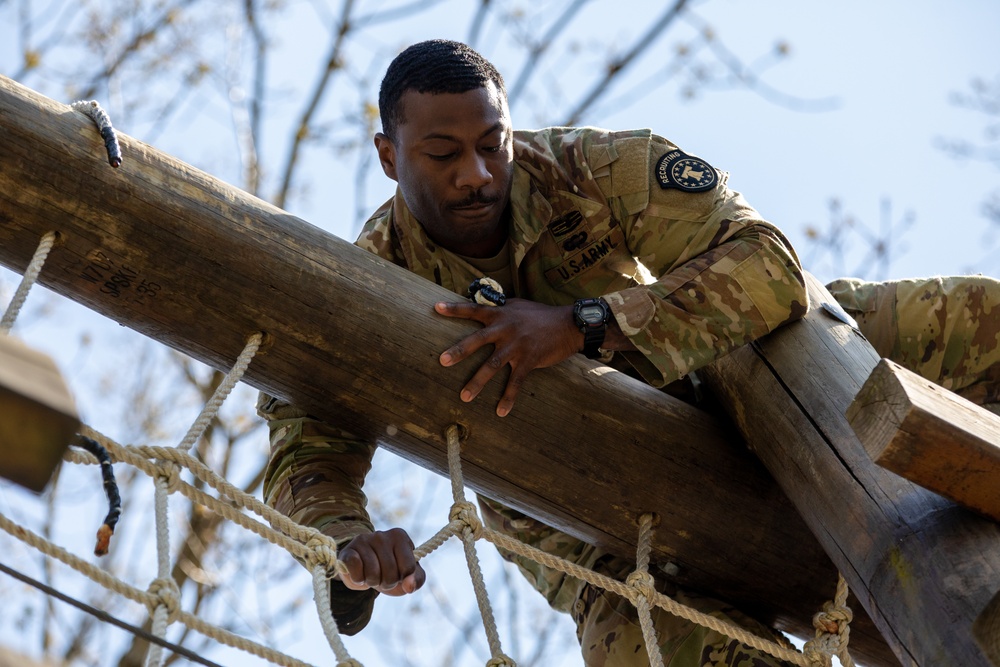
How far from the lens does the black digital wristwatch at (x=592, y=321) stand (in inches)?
95.8

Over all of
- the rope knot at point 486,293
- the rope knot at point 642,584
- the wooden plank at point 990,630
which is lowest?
the wooden plank at point 990,630

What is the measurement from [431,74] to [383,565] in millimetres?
1276

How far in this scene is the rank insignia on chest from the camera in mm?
2666

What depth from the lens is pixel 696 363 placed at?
97.7 inches

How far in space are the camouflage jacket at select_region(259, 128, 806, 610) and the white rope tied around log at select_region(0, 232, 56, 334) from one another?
671 mm

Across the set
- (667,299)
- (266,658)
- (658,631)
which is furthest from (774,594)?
(266,658)

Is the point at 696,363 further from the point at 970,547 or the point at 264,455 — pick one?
the point at 264,455

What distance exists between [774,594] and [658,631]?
0.26 metres

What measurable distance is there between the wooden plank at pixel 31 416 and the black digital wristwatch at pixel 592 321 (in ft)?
4.45

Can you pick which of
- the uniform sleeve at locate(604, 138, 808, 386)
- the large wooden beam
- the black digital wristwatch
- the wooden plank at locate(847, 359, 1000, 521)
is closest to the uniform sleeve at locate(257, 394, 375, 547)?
the large wooden beam

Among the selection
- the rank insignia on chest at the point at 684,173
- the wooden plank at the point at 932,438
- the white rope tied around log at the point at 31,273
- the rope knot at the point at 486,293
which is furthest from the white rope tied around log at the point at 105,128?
the wooden plank at the point at 932,438

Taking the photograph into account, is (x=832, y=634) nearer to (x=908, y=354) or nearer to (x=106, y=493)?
(x=908, y=354)

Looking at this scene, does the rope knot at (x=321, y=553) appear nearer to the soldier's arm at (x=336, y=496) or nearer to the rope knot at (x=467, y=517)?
the soldier's arm at (x=336, y=496)

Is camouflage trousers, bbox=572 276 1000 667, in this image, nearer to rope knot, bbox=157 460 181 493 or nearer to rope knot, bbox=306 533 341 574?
rope knot, bbox=306 533 341 574
